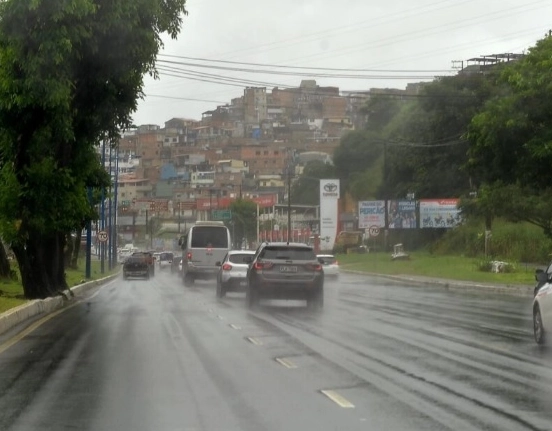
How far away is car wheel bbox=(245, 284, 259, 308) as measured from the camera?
108ft

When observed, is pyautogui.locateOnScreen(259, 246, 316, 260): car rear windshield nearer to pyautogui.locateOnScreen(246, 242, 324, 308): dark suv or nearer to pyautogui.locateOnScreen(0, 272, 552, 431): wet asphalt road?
pyautogui.locateOnScreen(246, 242, 324, 308): dark suv

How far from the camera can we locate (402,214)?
9069cm

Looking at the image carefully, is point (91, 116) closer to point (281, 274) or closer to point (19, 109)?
point (19, 109)

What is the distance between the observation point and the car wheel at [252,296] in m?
32.9

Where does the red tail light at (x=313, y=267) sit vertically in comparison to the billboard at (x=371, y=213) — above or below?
below

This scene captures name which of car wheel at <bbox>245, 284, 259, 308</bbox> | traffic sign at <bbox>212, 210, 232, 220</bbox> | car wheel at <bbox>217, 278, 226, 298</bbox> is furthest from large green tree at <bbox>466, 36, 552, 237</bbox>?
traffic sign at <bbox>212, 210, 232, 220</bbox>

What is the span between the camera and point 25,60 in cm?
3139

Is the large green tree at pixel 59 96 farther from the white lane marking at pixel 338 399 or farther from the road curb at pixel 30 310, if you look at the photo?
the white lane marking at pixel 338 399


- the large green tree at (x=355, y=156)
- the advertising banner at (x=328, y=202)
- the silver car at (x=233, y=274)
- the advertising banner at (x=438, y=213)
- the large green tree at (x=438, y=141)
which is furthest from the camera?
the large green tree at (x=355, y=156)

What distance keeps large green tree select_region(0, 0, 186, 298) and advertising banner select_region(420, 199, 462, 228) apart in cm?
5458

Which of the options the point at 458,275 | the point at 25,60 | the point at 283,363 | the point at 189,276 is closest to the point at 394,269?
the point at 458,275

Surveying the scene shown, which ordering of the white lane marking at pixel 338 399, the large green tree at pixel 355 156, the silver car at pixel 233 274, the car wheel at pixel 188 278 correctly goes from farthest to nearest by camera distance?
the large green tree at pixel 355 156 < the car wheel at pixel 188 278 < the silver car at pixel 233 274 < the white lane marking at pixel 338 399

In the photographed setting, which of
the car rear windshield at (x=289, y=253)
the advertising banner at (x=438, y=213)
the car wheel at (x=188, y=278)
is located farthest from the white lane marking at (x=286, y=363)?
the advertising banner at (x=438, y=213)

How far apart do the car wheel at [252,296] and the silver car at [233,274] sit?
22.8ft
